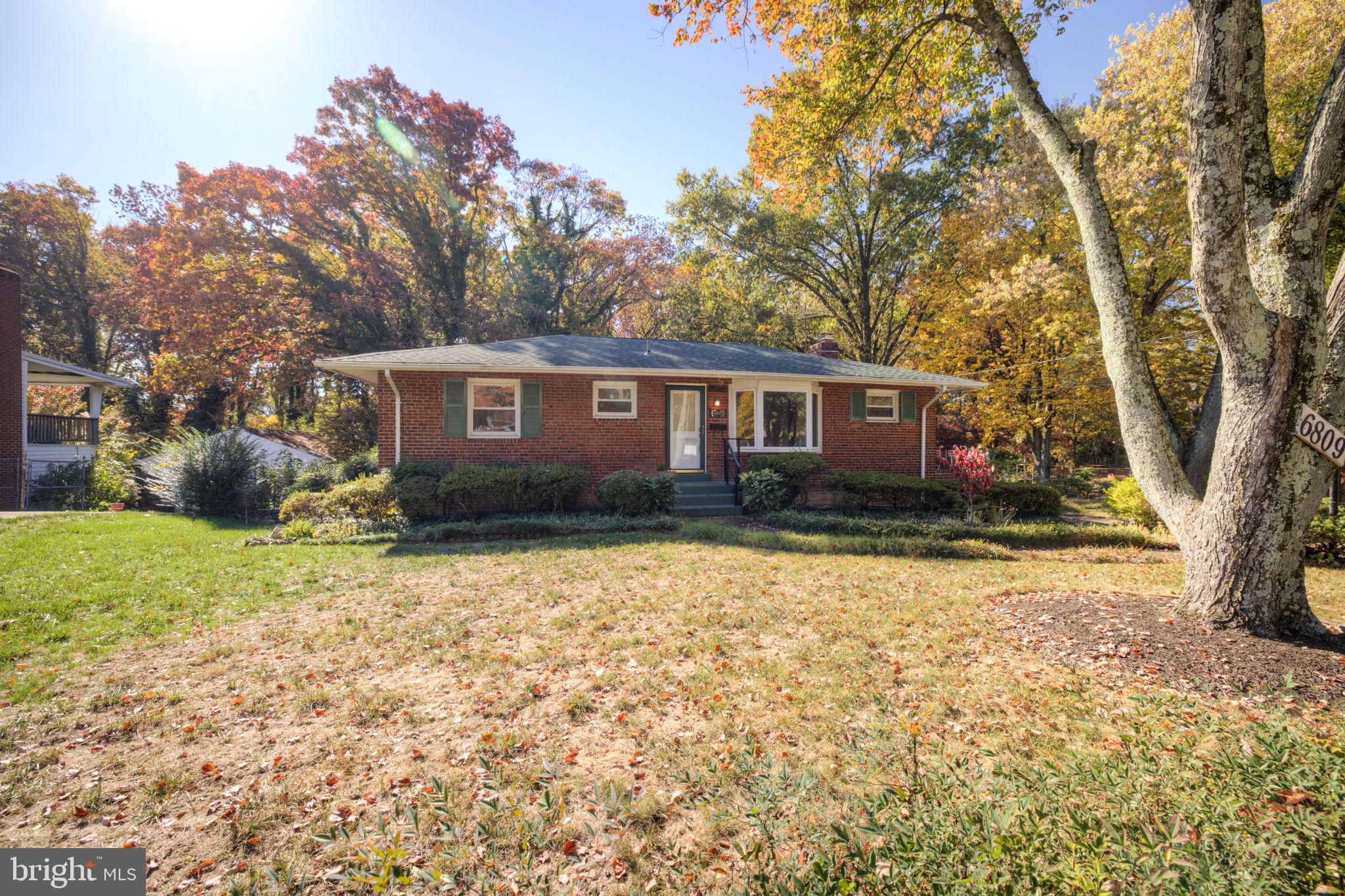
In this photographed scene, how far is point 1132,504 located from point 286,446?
22833 millimetres

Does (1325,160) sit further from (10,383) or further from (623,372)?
(10,383)

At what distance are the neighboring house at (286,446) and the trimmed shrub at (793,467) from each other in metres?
11.4

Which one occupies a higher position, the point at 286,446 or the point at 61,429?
the point at 61,429

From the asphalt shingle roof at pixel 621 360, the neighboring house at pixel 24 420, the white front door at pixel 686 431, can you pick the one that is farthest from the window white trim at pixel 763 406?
the neighboring house at pixel 24 420

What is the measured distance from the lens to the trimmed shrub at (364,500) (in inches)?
377

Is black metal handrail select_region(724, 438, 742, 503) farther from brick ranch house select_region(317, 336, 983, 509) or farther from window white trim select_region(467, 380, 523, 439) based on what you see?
window white trim select_region(467, 380, 523, 439)

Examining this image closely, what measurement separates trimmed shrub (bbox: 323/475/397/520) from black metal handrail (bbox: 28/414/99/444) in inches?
538

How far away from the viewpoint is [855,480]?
37.7ft

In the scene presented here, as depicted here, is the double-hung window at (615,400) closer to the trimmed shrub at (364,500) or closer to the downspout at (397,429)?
the downspout at (397,429)

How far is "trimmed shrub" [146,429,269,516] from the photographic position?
11.2 m

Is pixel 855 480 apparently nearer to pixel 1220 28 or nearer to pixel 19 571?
pixel 1220 28

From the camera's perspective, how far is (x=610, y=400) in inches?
476

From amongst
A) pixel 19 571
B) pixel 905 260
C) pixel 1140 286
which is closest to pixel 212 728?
pixel 19 571

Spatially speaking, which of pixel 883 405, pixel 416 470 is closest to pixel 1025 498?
pixel 883 405
